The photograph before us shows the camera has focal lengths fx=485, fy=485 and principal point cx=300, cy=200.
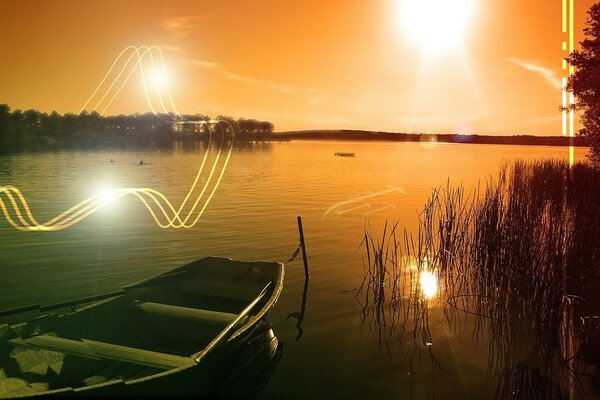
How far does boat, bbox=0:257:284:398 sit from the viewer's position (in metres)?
6.03

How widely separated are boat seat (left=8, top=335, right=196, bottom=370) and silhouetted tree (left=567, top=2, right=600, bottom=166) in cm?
2554

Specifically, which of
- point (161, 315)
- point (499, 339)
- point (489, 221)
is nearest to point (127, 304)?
point (161, 315)

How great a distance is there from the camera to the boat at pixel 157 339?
6027 mm

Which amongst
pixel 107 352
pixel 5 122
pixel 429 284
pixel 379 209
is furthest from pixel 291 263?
pixel 5 122

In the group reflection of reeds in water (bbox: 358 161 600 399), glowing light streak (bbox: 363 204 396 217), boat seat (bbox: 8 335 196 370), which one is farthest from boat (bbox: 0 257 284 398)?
glowing light streak (bbox: 363 204 396 217)

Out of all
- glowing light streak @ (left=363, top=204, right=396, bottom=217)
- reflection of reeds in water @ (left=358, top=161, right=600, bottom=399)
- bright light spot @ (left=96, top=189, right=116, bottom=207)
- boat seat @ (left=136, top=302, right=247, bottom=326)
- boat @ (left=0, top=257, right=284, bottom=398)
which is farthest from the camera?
bright light spot @ (left=96, top=189, right=116, bottom=207)

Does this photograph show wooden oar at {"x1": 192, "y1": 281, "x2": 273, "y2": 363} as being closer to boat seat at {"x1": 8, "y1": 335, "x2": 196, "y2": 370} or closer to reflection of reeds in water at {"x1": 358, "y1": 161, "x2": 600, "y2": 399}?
boat seat at {"x1": 8, "y1": 335, "x2": 196, "y2": 370}

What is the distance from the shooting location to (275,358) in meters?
8.69

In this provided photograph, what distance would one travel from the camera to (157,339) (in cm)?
798

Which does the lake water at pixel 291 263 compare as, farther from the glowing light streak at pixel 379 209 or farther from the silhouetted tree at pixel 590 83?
the silhouetted tree at pixel 590 83

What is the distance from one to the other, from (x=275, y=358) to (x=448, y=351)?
322 cm

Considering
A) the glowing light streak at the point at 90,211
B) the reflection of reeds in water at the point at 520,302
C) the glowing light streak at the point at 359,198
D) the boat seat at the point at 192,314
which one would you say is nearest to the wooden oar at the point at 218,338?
the boat seat at the point at 192,314

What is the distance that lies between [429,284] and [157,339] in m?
7.36

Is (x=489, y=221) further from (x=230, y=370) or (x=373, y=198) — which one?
(x=373, y=198)
